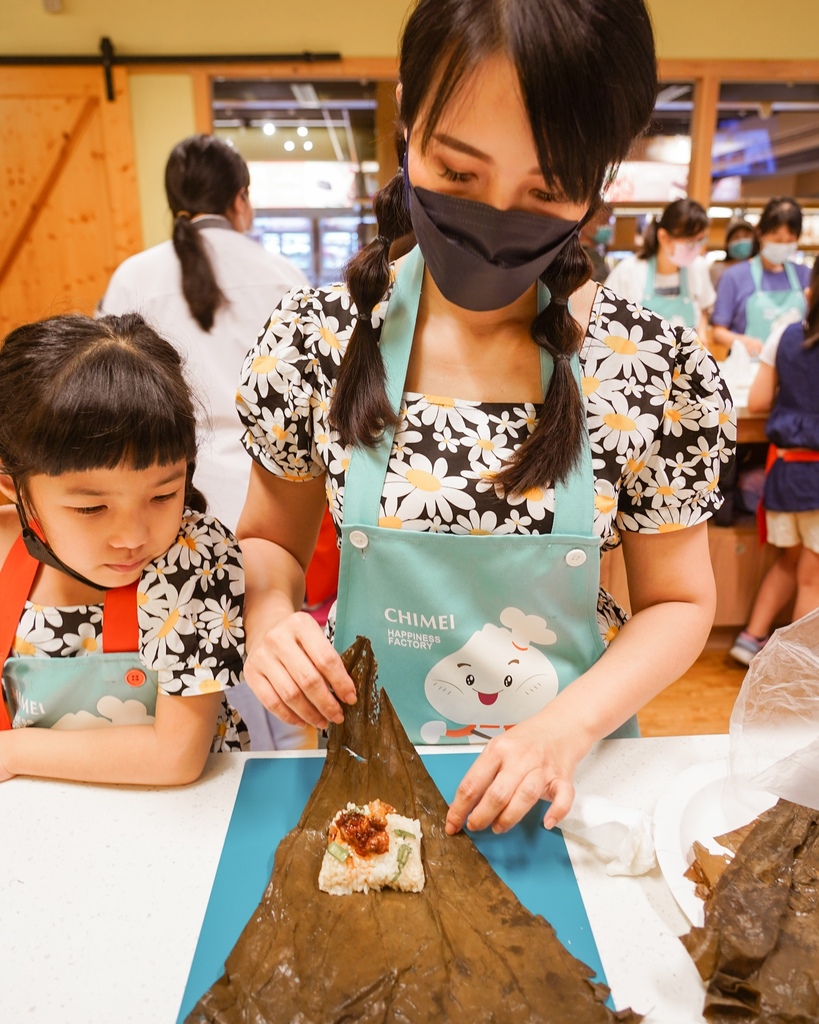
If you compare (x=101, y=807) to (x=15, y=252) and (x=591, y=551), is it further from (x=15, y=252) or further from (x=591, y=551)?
(x=15, y=252)

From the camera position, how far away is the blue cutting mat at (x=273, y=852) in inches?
30.0

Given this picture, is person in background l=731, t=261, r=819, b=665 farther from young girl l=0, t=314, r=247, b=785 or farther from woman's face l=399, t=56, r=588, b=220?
young girl l=0, t=314, r=247, b=785

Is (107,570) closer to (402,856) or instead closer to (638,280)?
(402,856)

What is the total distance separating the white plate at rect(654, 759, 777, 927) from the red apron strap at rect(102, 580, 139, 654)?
709 mm

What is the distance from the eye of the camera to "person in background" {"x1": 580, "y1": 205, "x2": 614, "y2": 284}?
105 cm

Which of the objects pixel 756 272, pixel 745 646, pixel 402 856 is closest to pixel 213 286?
pixel 402 856

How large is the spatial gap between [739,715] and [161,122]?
502 cm

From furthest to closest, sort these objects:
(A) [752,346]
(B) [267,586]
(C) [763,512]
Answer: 1. (A) [752,346]
2. (C) [763,512]
3. (B) [267,586]

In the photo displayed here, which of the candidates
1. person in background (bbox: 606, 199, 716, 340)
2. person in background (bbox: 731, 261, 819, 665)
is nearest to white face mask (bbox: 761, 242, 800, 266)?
person in background (bbox: 606, 199, 716, 340)

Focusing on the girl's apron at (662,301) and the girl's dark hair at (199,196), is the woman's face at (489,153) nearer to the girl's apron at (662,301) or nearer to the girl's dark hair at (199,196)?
the girl's dark hair at (199,196)

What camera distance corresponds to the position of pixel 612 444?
104cm

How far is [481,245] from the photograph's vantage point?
94cm

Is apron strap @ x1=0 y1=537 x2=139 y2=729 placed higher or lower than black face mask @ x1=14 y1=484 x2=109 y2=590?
lower

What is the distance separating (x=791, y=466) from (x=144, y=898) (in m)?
2.67
